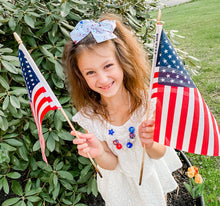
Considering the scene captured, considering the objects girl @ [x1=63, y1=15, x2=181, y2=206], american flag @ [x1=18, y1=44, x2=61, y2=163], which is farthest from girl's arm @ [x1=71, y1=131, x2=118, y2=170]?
american flag @ [x1=18, y1=44, x2=61, y2=163]

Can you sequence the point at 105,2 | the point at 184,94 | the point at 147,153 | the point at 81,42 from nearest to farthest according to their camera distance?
the point at 184,94
the point at 81,42
the point at 147,153
the point at 105,2

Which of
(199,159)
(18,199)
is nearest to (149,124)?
(18,199)

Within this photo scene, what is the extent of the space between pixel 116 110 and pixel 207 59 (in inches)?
163

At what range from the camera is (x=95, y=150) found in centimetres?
153

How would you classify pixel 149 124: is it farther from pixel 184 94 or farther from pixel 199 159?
pixel 199 159

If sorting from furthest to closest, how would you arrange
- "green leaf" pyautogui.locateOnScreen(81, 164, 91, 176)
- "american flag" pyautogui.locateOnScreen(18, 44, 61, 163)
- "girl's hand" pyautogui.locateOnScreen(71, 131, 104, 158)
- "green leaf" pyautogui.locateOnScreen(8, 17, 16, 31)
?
1. "green leaf" pyautogui.locateOnScreen(81, 164, 91, 176)
2. "green leaf" pyautogui.locateOnScreen(8, 17, 16, 31)
3. "girl's hand" pyautogui.locateOnScreen(71, 131, 104, 158)
4. "american flag" pyautogui.locateOnScreen(18, 44, 61, 163)

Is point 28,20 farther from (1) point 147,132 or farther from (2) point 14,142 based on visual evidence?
(1) point 147,132

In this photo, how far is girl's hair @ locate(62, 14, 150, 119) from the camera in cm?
153

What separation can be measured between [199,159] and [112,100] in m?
1.59

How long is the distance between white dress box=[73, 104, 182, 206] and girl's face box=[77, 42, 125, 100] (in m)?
0.32

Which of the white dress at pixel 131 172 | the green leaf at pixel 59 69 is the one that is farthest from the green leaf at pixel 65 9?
the white dress at pixel 131 172

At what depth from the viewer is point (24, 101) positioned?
1.73 meters

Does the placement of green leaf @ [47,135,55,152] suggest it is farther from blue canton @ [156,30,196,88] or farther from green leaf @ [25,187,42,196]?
blue canton @ [156,30,196,88]

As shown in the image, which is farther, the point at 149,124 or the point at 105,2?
the point at 105,2
